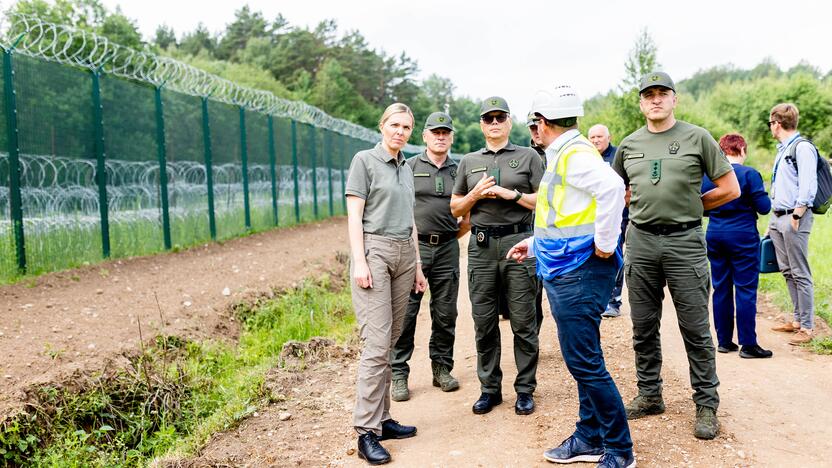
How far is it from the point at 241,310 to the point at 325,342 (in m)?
1.77

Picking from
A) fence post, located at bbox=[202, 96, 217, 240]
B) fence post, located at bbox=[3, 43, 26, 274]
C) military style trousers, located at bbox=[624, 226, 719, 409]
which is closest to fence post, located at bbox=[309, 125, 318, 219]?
fence post, located at bbox=[202, 96, 217, 240]

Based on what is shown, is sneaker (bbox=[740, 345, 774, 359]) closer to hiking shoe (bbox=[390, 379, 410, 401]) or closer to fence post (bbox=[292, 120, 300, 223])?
hiking shoe (bbox=[390, 379, 410, 401])

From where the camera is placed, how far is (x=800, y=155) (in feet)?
19.5

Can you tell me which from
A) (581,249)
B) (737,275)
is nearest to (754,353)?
(737,275)

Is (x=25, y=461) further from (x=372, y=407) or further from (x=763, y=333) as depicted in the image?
(x=763, y=333)

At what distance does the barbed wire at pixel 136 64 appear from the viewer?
8125 mm

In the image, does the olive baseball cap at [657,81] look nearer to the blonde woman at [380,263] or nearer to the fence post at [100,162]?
the blonde woman at [380,263]

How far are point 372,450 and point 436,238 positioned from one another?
1.89 metres

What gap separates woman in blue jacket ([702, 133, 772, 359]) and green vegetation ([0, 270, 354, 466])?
11.7ft

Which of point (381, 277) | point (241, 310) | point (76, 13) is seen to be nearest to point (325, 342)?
point (241, 310)

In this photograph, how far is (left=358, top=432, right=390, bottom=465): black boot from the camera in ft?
12.9

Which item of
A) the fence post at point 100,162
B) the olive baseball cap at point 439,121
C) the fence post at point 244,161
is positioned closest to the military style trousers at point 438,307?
the olive baseball cap at point 439,121

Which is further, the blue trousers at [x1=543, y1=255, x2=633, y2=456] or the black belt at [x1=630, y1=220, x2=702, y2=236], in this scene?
the black belt at [x1=630, y1=220, x2=702, y2=236]

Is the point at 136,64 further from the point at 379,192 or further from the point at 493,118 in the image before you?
the point at 379,192
